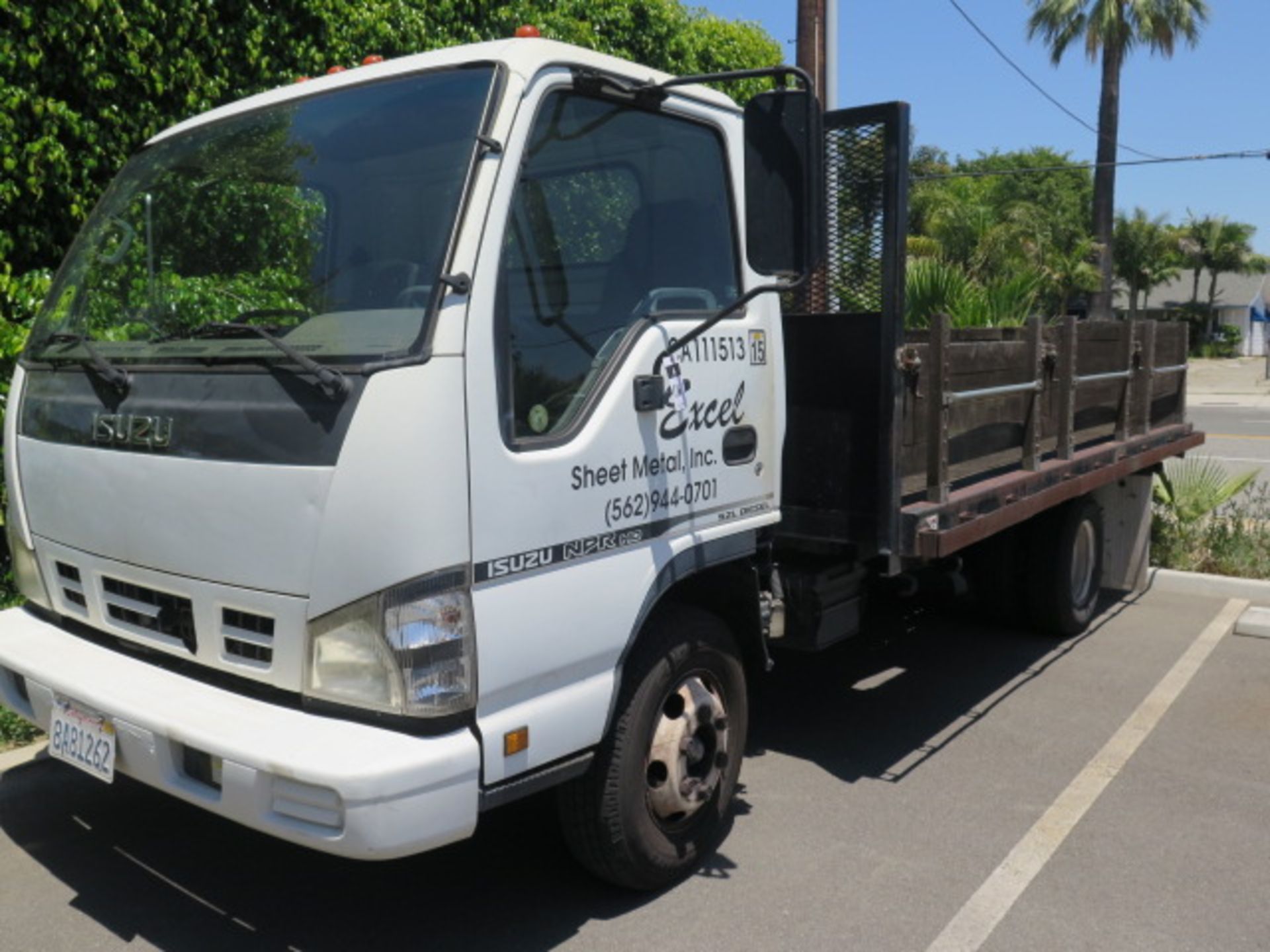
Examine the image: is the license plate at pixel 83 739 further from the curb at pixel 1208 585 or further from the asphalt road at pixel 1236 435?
the asphalt road at pixel 1236 435

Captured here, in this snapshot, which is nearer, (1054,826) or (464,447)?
(464,447)

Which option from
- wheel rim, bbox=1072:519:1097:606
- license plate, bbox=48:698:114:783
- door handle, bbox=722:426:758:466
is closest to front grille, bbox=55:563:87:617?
license plate, bbox=48:698:114:783

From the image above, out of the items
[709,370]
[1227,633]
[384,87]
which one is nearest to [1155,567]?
[1227,633]

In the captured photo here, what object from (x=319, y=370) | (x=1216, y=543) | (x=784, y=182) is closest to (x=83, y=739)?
(x=319, y=370)

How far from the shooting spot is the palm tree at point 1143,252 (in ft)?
159

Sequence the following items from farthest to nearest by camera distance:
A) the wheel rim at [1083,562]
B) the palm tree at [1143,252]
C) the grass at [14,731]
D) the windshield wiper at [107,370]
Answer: the palm tree at [1143,252], the wheel rim at [1083,562], the grass at [14,731], the windshield wiper at [107,370]

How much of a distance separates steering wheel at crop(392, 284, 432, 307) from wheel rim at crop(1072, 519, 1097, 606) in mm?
4727

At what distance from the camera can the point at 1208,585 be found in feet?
25.1

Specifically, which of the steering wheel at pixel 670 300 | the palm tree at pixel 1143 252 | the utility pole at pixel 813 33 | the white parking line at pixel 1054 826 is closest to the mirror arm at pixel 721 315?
the steering wheel at pixel 670 300

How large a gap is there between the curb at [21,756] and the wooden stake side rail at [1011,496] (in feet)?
11.2

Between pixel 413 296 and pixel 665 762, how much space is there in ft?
5.29

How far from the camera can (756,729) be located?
517 centimetres

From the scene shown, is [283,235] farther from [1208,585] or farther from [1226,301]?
[1226,301]

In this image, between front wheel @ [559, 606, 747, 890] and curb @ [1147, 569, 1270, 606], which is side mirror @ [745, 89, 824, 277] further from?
curb @ [1147, 569, 1270, 606]
